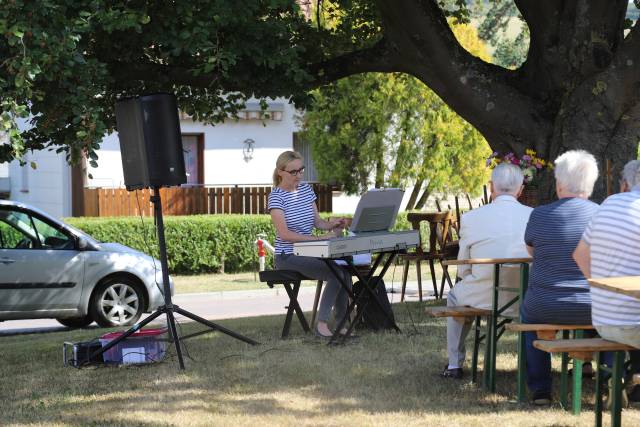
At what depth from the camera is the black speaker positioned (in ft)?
31.0

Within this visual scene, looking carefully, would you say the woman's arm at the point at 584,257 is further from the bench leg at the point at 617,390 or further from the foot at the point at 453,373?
the foot at the point at 453,373

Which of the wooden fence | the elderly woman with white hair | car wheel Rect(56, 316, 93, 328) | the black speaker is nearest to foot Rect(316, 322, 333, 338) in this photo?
the black speaker

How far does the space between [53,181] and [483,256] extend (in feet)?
74.1

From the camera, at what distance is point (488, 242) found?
804cm

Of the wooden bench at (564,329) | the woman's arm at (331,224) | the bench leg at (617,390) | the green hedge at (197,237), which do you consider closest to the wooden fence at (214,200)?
the green hedge at (197,237)

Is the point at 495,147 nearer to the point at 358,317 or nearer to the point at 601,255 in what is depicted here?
the point at 358,317

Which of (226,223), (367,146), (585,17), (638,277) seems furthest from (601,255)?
(367,146)

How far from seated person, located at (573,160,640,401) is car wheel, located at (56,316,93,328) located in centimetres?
979

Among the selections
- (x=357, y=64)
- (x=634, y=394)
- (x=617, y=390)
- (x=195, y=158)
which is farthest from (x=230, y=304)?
(x=617, y=390)

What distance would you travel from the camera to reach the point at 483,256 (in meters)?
8.07

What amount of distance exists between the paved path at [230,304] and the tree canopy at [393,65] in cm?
378

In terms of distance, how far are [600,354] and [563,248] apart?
0.84 meters

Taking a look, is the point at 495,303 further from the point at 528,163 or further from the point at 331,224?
the point at 528,163

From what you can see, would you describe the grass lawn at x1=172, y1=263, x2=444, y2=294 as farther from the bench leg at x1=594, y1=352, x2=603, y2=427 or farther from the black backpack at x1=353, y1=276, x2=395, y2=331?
the bench leg at x1=594, y1=352, x2=603, y2=427
